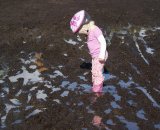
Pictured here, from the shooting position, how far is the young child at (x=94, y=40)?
809cm

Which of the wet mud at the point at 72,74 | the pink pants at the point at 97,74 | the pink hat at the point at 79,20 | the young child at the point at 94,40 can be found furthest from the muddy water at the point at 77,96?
the pink hat at the point at 79,20

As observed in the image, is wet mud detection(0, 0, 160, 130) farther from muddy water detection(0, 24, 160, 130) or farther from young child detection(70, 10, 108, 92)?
young child detection(70, 10, 108, 92)

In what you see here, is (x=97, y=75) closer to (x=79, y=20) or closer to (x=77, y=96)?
(x=77, y=96)

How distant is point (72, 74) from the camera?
10102mm

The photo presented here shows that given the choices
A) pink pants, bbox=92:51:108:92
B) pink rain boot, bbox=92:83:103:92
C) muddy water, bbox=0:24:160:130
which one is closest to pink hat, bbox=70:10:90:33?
pink pants, bbox=92:51:108:92

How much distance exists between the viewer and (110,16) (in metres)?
16.5

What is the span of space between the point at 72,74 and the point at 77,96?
140 centimetres

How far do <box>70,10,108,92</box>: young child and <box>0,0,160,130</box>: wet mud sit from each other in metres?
0.36

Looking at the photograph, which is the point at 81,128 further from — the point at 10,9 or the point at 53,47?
the point at 10,9

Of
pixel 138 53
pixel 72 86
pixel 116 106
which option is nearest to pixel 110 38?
pixel 138 53

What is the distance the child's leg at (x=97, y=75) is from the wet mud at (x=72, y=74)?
18cm

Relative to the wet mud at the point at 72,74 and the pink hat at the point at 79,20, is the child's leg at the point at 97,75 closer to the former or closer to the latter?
the wet mud at the point at 72,74

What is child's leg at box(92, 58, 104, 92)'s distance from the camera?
8570 mm

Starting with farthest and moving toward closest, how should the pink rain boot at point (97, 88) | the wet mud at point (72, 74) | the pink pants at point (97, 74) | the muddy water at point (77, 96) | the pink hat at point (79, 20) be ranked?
the pink rain boot at point (97, 88)
the pink pants at point (97, 74)
the pink hat at point (79, 20)
the wet mud at point (72, 74)
the muddy water at point (77, 96)
